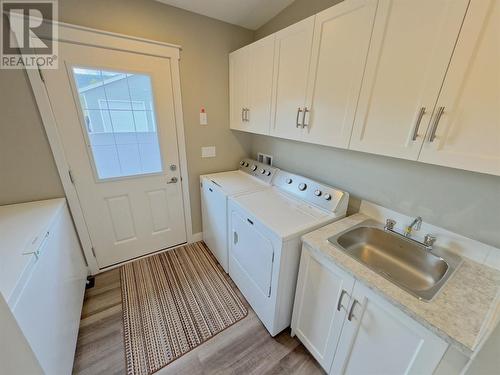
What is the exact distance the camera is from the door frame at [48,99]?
1514 mm

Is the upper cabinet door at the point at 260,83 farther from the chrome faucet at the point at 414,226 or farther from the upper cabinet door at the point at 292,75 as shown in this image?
the chrome faucet at the point at 414,226

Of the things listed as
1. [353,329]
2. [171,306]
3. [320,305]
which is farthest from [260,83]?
[171,306]

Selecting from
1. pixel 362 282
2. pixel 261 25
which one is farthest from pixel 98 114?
pixel 362 282

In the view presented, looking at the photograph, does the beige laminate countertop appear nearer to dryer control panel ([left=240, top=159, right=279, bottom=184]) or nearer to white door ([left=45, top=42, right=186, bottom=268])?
dryer control panel ([left=240, top=159, right=279, bottom=184])

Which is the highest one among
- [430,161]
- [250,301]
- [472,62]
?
[472,62]

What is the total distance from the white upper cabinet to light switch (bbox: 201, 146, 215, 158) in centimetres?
37

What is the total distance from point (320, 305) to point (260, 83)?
72.4 inches

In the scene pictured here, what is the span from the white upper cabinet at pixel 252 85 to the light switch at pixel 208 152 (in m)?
0.37

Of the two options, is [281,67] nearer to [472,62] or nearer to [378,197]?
[472,62]

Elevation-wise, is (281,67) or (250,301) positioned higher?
(281,67)

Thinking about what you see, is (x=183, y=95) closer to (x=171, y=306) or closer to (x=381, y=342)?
(x=171, y=306)

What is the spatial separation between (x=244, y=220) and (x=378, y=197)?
1015mm

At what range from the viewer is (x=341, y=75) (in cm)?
125

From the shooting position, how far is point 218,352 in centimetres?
146
